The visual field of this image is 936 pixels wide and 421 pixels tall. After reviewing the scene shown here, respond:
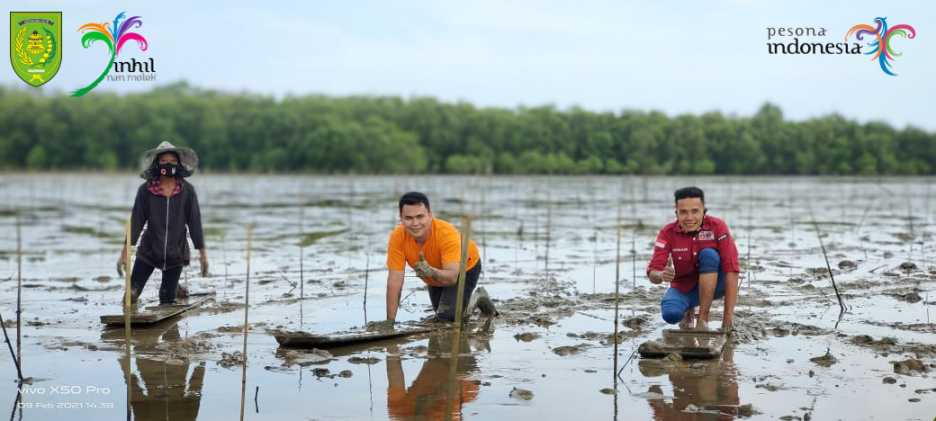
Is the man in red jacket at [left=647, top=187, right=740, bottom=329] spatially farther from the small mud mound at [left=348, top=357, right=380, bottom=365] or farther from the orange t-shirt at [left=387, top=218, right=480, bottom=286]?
the small mud mound at [left=348, top=357, right=380, bottom=365]

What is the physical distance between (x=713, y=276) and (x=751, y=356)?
0.78 m

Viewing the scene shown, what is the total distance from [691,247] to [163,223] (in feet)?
14.5

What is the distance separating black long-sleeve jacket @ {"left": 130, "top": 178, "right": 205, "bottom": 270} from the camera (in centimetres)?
729

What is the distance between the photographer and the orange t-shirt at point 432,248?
20.9ft

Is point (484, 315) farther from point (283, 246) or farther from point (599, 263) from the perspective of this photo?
point (283, 246)

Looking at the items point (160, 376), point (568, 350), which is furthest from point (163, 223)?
point (568, 350)

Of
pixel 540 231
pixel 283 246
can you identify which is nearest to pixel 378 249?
pixel 283 246

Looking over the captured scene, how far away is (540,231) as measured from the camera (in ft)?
47.7

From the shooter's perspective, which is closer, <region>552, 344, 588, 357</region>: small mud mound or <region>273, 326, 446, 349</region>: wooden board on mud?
<region>552, 344, 588, 357</region>: small mud mound

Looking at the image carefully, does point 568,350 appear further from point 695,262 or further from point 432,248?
point 432,248

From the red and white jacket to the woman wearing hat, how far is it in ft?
12.6

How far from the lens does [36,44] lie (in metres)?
11.7

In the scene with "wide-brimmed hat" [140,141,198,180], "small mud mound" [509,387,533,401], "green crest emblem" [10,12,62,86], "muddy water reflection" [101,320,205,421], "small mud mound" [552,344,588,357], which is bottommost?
"muddy water reflection" [101,320,205,421]

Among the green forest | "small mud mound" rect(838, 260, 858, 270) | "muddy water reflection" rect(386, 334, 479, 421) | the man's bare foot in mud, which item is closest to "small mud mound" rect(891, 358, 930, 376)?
Result: the man's bare foot in mud
